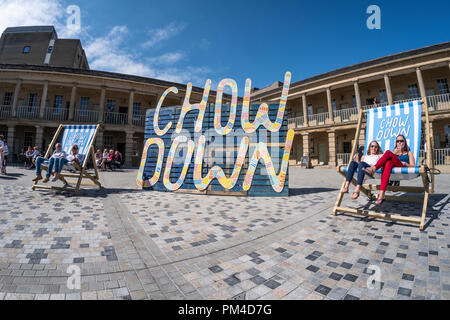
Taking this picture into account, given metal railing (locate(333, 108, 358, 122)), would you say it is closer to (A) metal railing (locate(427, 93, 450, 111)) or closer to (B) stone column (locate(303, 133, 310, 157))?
(B) stone column (locate(303, 133, 310, 157))

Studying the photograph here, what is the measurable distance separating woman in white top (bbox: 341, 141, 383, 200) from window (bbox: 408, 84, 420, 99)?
57.8ft

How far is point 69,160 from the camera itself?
472 cm

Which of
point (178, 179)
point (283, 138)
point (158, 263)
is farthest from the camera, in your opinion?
point (178, 179)

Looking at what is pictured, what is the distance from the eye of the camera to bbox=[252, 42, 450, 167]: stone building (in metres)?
13.6

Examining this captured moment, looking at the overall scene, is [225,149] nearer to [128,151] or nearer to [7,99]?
[128,151]

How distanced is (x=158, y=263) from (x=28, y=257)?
1262mm

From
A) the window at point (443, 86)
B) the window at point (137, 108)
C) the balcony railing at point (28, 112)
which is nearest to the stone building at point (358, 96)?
the window at point (443, 86)

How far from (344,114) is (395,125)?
16.2 metres

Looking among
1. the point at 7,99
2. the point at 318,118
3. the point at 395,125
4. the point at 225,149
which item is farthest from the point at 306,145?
the point at 7,99

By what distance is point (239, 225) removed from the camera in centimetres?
289

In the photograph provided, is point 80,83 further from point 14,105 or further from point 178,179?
point 178,179

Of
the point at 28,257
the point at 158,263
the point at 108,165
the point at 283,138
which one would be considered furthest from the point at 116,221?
the point at 108,165

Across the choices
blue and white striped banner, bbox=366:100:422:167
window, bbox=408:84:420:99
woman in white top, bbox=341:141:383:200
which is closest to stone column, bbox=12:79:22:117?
woman in white top, bbox=341:141:383:200
